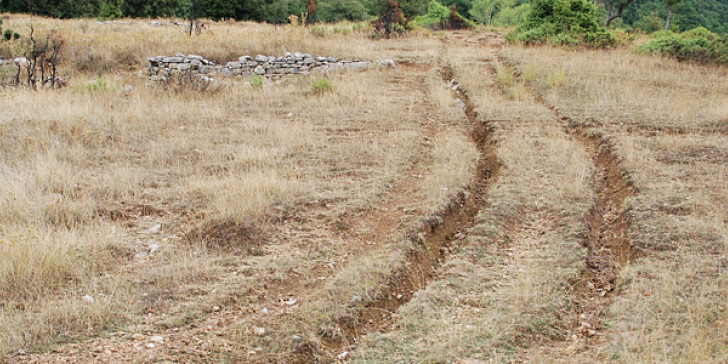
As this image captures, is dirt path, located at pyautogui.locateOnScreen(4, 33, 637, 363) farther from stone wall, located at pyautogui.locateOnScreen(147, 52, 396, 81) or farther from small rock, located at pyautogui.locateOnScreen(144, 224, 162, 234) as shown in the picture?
stone wall, located at pyautogui.locateOnScreen(147, 52, 396, 81)

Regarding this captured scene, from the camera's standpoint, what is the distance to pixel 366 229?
5.48m

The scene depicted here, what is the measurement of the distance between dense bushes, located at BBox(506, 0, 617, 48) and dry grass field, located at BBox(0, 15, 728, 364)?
21.8ft

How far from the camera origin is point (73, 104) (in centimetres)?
1031

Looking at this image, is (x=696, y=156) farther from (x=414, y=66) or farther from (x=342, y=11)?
(x=342, y=11)

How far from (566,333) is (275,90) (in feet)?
32.1

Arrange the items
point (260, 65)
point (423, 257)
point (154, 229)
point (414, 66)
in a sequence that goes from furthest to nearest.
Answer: point (414, 66)
point (260, 65)
point (154, 229)
point (423, 257)

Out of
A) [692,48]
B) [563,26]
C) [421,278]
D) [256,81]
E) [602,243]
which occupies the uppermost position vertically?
[563,26]

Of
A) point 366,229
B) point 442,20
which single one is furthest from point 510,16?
point 366,229

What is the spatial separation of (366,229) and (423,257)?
2.62ft

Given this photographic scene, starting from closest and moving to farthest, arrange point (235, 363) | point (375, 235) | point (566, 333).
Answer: point (235, 363), point (566, 333), point (375, 235)

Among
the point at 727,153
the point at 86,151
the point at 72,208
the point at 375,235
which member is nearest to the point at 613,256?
the point at 375,235

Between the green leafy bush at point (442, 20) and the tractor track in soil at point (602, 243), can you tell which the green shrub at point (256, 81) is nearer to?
the tractor track in soil at point (602, 243)

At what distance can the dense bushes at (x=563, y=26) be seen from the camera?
1708cm

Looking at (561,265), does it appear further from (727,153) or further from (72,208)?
(72,208)
